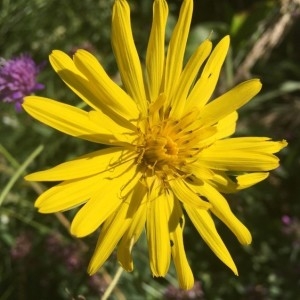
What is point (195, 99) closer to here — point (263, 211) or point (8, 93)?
point (8, 93)

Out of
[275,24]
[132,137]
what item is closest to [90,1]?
[275,24]

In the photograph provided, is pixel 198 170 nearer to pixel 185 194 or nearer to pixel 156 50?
pixel 185 194

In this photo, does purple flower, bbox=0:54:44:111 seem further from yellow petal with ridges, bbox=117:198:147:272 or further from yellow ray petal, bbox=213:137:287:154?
yellow ray petal, bbox=213:137:287:154

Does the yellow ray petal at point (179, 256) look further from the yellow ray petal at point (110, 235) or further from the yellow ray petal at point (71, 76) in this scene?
the yellow ray petal at point (71, 76)

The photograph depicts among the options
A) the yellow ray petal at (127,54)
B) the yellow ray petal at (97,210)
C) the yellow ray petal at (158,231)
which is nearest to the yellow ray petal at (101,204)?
the yellow ray petal at (97,210)

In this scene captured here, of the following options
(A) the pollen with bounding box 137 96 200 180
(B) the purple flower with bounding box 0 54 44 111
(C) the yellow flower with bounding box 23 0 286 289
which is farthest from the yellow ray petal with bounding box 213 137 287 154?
(B) the purple flower with bounding box 0 54 44 111

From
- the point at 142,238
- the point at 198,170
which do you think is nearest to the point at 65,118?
the point at 198,170
